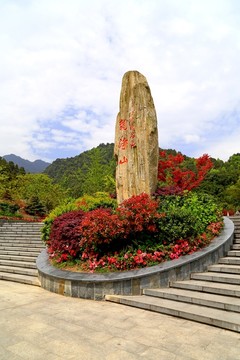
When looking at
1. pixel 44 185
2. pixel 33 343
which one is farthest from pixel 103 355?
pixel 44 185

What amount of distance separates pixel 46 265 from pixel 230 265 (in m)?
3.54

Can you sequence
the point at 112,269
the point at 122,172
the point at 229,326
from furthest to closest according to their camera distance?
the point at 122,172
the point at 112,269
the point at 229,326

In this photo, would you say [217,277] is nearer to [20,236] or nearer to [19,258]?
[19,258]

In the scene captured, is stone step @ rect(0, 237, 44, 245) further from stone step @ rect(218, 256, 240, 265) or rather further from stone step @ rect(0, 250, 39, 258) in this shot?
stone step @ rect(218, 256, 240, 265)

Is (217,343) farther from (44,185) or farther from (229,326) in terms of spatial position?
(44,185)

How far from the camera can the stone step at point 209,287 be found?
160 inches

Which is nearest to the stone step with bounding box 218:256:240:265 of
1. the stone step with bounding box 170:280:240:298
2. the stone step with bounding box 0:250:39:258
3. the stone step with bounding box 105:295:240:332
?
the stone step with bounding box 170:280:240:298

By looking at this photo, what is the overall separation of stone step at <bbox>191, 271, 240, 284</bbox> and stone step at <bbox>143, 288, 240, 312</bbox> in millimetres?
432

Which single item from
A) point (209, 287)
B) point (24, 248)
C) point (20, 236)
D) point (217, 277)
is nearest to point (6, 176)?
point (20, 236)

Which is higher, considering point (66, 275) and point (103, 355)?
point (66, 275)

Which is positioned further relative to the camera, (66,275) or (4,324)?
(66,275)

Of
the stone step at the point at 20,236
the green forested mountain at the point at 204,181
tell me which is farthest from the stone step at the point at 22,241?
the green forested mountain at the point at 204,181

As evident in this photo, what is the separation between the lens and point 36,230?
38.8ft

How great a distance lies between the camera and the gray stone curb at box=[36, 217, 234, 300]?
15.1 feet
